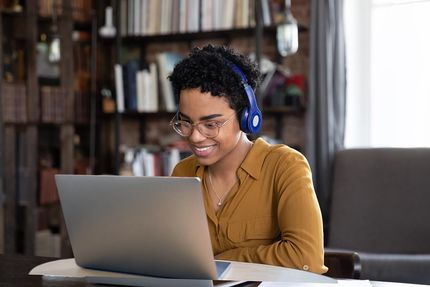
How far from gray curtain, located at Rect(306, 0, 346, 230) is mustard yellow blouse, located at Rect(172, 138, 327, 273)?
1.79m

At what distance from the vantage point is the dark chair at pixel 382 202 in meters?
3.11

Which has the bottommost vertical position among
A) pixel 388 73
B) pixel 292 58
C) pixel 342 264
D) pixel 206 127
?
pixel 342 264

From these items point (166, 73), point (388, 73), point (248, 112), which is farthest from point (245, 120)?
point (166, 73)

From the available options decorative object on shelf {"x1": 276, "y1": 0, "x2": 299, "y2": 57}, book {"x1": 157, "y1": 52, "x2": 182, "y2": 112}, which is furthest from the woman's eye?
book {"x1": 157, "y1": 52, "x2": 182, "y2": 112}

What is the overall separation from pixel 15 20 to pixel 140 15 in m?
0.74

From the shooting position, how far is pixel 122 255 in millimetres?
1322

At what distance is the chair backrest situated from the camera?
122 inches

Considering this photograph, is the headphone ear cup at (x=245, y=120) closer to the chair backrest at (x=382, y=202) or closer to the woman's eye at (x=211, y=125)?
the woman's eye at (x=211, y=125)

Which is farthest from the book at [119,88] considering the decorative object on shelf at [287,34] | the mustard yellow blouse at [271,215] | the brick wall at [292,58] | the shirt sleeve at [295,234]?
the shirt sleeve at [295,234]

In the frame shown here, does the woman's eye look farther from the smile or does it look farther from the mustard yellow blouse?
the mustard yellow blouse

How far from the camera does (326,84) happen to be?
3586 millimetres

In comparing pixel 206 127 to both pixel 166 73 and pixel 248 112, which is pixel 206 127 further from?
pixel 166 73

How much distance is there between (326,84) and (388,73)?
1.27ft

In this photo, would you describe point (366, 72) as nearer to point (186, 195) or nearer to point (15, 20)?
point (15, 20)
